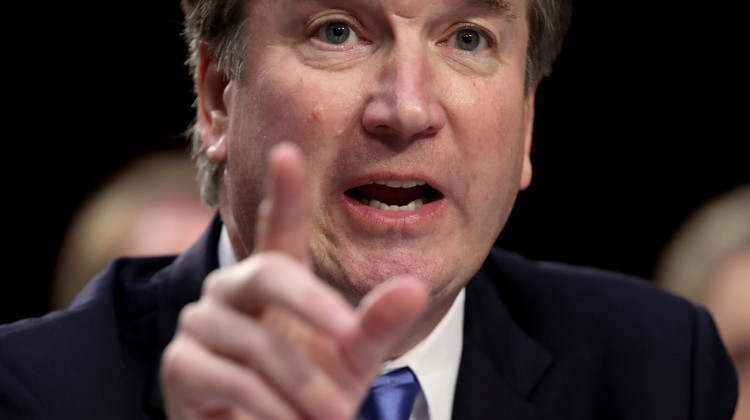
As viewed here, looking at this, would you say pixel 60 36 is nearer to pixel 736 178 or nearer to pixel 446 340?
pixel 446 340

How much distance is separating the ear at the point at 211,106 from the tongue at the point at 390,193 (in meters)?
0.27

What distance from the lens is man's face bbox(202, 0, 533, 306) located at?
62.7 inches

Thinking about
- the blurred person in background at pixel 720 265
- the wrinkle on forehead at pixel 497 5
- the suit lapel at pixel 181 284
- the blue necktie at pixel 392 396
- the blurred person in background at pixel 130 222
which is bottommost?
the blurred person in background at pixel 720 265

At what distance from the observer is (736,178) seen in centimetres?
321

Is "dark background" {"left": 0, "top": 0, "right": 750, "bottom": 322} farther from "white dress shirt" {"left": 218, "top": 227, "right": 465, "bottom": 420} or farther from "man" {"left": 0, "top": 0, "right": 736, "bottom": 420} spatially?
"white dress shirt" {"left": 218, "top": 227, "right": 465, "bottom": 420}

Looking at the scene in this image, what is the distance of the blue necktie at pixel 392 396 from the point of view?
173 centimetres

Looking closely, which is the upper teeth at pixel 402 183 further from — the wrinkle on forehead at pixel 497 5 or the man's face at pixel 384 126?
the wrinkle on forehead at pixel 497 5

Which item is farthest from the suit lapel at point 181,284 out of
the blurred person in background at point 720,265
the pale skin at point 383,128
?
the blurred person in background at point 720,265

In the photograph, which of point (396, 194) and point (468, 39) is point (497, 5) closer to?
point (468, 39)

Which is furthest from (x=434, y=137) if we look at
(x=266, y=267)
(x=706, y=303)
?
(x=706, y=303)

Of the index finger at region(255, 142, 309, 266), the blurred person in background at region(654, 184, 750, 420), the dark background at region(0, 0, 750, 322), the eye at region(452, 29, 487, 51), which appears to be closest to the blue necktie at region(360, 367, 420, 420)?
the eye at region(452, 29, 487, 51)

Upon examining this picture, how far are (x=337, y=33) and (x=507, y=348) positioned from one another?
2.32 ft

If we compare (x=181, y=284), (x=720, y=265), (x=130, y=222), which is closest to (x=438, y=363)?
(x=181, y=284)

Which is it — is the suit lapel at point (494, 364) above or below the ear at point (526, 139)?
below
